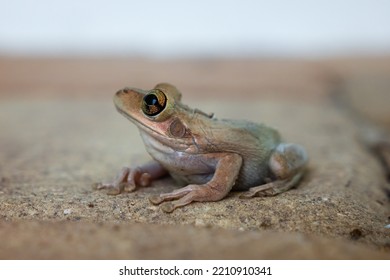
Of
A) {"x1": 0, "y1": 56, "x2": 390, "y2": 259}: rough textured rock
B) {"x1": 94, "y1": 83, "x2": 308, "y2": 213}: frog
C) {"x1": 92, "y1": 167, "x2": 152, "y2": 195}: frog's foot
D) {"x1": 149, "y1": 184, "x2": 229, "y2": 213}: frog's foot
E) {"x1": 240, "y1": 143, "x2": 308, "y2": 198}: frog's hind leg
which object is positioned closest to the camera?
{"x1": 0, "y1": 56, "x2": 390, "y2": 259}: rough textured rock

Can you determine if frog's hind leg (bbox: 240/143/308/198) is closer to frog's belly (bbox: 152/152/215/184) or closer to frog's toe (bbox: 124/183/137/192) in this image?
frog's belly (bbox: 152/152/215/184)

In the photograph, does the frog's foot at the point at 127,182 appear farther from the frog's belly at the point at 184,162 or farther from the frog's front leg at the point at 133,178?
the frog's belly at the point at 184,162

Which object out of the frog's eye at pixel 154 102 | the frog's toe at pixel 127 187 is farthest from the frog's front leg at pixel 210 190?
the frog's eye at pixel 154 102

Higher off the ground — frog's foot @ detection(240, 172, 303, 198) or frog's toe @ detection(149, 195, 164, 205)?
frog's foot @ detection(240, 172, 303, 198)

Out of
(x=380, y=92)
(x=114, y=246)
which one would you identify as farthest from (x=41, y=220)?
(x=380, y=92)

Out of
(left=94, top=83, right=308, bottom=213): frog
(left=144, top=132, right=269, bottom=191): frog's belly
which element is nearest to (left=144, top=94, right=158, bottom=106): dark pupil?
(left=94, top=83, right=308, bottom=213): frog

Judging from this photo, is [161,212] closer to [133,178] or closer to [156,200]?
[156,200]

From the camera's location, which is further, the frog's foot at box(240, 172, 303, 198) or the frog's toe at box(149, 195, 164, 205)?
the frog's foot at box(240, 172, 303, 198)
